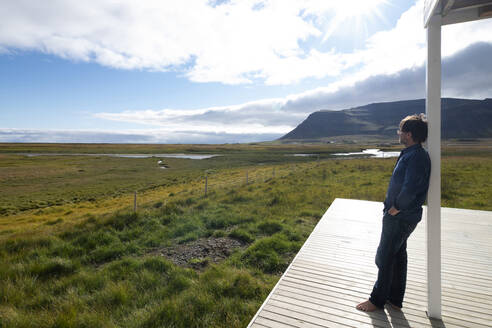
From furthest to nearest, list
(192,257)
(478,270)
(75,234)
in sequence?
(75,234) → (192,257) → (478,270)

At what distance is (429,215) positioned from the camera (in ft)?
9.21

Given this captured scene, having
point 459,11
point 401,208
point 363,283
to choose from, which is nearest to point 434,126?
point 401,208

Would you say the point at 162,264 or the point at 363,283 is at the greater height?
the point at 363,283

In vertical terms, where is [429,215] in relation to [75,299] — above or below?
above

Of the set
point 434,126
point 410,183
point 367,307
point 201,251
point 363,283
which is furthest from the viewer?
point 201,251

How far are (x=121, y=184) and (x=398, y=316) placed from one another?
3130 cm

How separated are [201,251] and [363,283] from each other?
3870 millimetres

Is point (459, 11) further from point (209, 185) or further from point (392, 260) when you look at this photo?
point (209, 185)

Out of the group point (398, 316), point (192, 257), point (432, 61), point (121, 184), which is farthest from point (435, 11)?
point (121, 184)

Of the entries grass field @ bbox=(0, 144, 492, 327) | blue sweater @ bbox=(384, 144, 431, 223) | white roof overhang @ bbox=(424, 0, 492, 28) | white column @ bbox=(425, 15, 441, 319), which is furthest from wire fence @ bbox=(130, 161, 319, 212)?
white roof overhang @ bbox=(424, 0, 492, 28)

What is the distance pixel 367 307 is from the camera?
3.02 meters

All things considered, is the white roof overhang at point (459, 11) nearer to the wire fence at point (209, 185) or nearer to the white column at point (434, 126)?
the white column at point (434, 126)

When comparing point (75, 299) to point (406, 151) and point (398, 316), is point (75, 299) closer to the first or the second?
point (398, 316)

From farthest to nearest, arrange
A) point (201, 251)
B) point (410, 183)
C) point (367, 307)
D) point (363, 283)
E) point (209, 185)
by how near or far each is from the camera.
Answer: point (209, 185), point (201, 251), point (363, 283), point (367, 307), point (410, 183)
